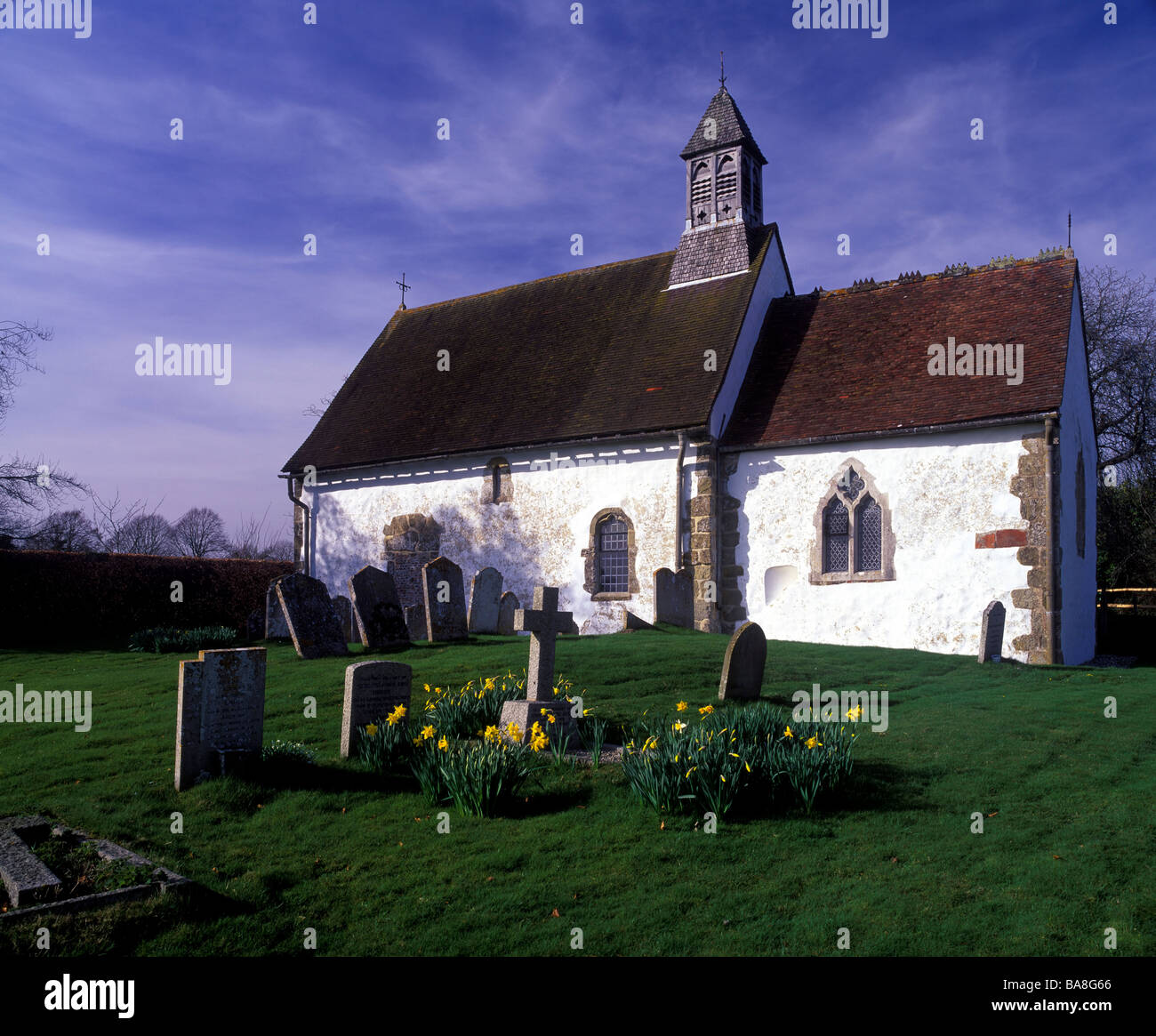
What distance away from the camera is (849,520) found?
1691cm

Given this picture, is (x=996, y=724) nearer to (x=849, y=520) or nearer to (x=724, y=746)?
(x=724, y=746)

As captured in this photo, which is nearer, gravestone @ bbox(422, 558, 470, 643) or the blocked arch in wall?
gravestone @ bbox(422, 558, 470, 643)

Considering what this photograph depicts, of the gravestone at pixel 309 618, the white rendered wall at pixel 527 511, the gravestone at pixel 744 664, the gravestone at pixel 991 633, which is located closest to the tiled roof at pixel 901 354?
the white rendered wall at pixel 527 511

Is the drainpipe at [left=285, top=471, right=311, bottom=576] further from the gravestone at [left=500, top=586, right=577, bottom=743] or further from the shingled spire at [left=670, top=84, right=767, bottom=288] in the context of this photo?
the gravestone at [left=500, top=586, right=577, bottom=743]

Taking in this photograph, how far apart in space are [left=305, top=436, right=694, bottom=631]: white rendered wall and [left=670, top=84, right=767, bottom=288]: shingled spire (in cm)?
555

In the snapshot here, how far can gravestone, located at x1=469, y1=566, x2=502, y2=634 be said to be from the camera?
17938 mm

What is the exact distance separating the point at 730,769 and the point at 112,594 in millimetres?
19809

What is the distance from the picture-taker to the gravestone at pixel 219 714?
24.6 feet

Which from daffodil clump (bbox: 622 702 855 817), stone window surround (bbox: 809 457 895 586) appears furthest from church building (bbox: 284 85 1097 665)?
daffodil clump (bbox: 622 702 855 817)

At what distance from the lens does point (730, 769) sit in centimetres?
671

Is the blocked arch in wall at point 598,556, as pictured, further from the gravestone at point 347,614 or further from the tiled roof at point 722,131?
the tiled roof at point 722,131

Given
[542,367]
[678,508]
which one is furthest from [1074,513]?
[542,367]
